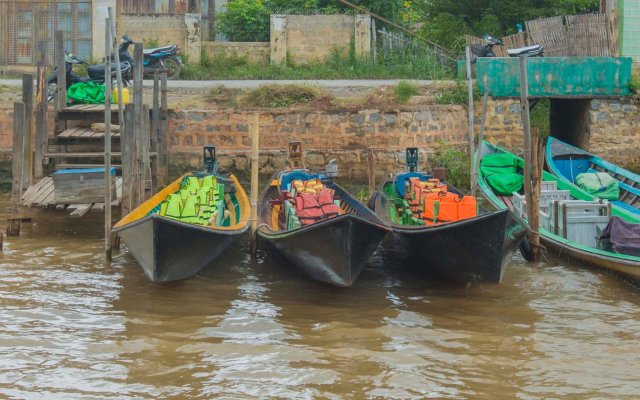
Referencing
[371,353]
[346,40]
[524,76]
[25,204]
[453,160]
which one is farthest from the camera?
[346,40]

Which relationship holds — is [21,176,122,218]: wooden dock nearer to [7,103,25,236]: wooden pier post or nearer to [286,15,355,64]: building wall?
[7,103,25,236]: wooden pier post

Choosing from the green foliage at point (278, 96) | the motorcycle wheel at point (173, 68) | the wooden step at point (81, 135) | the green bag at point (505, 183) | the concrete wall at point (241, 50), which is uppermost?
the concrete wall at point (241, 50)

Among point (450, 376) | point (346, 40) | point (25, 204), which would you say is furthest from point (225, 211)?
point (346, 40)

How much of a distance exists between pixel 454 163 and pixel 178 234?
29.9 feet

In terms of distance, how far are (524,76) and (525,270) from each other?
8.64 ft

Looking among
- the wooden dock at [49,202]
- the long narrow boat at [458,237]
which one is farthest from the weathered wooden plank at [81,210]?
the long narrow boat at [458,237]

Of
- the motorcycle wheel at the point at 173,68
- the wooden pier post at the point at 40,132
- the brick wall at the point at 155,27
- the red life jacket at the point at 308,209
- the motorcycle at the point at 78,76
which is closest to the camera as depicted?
the red life jacket at the point at 308,209

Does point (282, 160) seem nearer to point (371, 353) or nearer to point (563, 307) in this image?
point (563, 307)

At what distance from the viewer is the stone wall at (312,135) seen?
18688 millimetres

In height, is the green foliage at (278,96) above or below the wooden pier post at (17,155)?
above

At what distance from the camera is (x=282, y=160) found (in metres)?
18.7

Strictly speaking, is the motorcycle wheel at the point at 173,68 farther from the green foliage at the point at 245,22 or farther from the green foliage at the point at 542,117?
the green foliage at the point at 542,117

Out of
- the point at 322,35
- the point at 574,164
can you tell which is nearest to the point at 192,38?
the point at 322,35

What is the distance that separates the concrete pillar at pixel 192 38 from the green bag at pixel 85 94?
22.6ft
